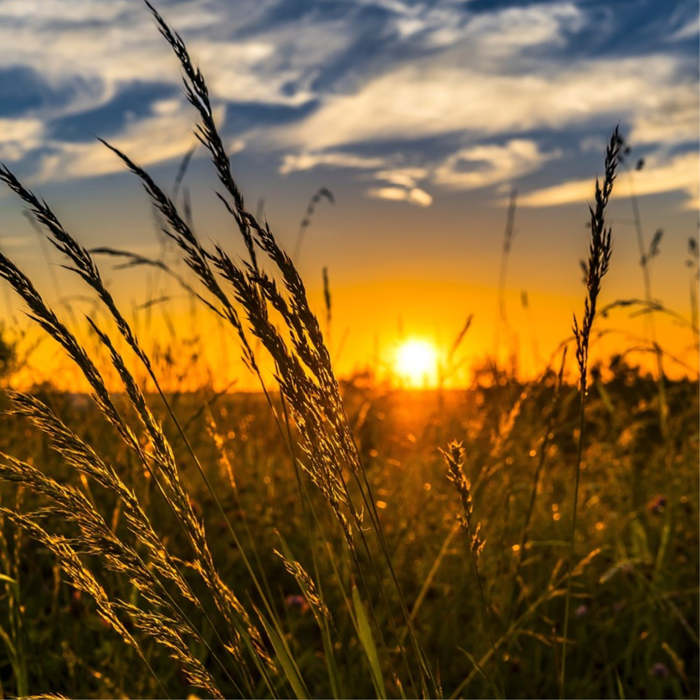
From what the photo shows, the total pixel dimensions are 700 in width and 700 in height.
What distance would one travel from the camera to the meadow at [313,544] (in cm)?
104

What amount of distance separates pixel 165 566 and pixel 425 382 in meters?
3.04

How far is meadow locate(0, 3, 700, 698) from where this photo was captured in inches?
41.1

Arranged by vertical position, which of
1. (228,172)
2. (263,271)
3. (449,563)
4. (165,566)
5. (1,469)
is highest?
(228,172)

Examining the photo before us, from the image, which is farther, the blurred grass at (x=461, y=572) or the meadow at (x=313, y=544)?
the blurred grass at (x=461, y=572)

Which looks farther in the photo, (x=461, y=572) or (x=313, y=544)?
(x=461, y=572)

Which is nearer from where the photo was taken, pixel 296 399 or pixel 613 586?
pixel 296 399

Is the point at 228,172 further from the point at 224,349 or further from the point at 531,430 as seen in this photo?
the point at 224,349

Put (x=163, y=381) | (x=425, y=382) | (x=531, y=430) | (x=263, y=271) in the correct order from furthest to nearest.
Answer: (x=425, y=382)
(x=531, y=430)
(x=163, y=381)
(x=263, y=271)

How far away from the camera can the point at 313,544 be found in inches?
54.9

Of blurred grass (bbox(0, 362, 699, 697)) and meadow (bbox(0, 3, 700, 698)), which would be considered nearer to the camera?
meadow (bbox(0, 3, 700, 698))

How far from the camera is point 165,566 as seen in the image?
3.42 ft

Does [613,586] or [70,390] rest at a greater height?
[70,390]

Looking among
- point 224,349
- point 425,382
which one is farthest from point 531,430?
point 224,349

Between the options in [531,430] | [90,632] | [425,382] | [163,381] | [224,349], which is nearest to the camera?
[90,632]
